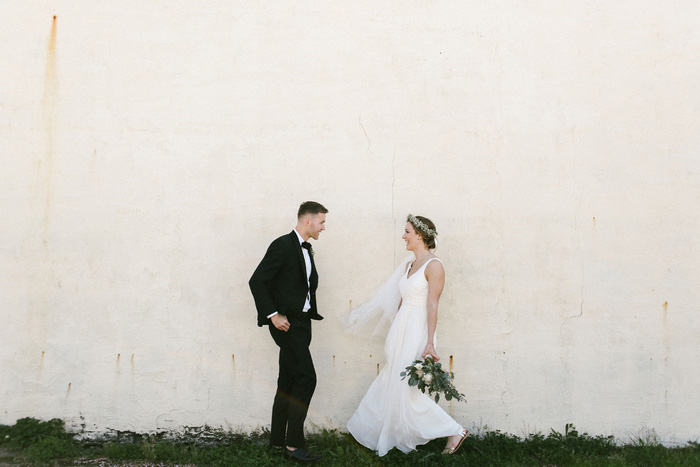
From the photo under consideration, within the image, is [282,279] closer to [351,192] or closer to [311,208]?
[311,208]

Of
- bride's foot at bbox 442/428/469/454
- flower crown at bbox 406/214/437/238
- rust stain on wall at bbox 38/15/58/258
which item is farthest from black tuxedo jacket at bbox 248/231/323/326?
rust stain on wall at bbox 38/15/58/258

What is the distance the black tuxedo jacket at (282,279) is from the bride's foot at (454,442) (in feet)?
4.98

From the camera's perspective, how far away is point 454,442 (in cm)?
407

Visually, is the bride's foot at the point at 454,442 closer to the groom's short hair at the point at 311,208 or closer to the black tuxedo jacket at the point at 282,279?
the black tuxedo jacket at the point at 282,279

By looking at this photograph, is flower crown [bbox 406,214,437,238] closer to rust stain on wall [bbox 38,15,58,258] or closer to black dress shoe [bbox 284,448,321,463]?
black dress shoe [bbox 284,448,321,463]

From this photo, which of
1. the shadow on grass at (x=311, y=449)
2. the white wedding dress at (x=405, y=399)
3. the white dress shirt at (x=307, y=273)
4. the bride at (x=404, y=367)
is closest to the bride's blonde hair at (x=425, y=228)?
the bride at (x=404, y=367)

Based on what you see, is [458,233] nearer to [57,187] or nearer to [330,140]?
[330,140]

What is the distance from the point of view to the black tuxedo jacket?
3.90 m

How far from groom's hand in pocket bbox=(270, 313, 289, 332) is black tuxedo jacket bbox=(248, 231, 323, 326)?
0.18ft

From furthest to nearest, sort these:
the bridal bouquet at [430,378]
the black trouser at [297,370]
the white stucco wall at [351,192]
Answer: the white stucco wall at [351,192]
the black trouser at [297,370]
the bridal bouquet at [430,378]

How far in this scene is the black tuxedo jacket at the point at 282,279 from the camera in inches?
153

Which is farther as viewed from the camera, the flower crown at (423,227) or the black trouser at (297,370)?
the flower crown at (423,227)

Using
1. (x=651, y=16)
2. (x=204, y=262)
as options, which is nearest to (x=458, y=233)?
(x=204, y=262)

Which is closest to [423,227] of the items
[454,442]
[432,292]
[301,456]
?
[432,292]
